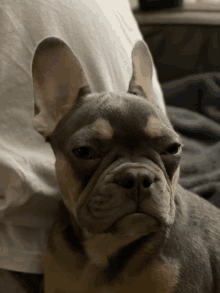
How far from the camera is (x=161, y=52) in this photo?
300cm

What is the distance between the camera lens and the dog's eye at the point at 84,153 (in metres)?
0.99

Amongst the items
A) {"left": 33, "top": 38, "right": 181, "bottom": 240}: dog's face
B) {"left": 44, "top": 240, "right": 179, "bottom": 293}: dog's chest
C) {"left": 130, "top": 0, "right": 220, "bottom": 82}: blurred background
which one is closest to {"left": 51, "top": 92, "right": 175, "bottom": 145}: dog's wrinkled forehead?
{"left": 33, "top": 38, "right": 181, "bottom": 240}: dog's face

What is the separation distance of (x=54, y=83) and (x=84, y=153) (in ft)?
0.92

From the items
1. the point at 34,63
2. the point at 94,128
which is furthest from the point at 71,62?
the point at 94,128

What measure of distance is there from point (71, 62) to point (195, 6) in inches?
96.0

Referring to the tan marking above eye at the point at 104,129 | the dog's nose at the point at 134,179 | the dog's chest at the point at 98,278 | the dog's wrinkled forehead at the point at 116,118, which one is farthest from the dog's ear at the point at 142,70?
the dog's chest at the point at 98,278

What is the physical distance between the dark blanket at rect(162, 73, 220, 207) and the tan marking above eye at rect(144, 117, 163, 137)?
78 cm

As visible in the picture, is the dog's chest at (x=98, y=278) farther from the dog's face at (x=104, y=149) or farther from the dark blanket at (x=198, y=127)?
the dark blanket at (x=198, y=127)

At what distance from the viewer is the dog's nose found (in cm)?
90

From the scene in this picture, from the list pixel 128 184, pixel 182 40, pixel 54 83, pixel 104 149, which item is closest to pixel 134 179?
pixel 128 184

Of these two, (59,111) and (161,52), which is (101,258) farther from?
(161,52)

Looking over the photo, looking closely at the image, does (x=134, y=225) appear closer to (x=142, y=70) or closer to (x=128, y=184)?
(x=128, y=184)

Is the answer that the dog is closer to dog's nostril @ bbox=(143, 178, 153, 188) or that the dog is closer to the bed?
dog's nostril @ bbox=(143, 178, 153, 188)

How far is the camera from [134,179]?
0.90 meters
